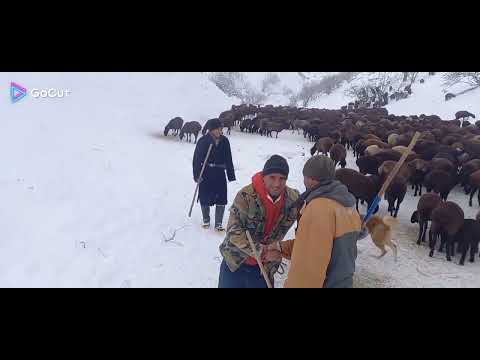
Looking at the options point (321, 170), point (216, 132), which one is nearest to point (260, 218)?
point (321, 170)

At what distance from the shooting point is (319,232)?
1865 mm

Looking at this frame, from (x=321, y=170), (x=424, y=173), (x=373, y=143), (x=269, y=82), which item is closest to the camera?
(x=321, y=170)

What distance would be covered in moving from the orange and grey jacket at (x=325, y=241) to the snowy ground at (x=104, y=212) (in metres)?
2.73

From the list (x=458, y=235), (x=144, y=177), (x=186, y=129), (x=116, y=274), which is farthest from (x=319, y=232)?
(x=186, y=129)

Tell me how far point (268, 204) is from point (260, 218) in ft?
0.42

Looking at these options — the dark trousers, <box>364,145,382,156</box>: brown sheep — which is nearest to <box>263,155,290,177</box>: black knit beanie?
the dark trousers

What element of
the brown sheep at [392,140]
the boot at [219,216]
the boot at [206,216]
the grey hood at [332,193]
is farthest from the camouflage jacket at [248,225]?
the brown sheep at [392,140]

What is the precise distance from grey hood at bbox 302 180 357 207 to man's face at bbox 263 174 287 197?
38 centimetres

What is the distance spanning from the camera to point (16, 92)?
9.10 metres

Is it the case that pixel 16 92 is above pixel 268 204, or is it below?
above

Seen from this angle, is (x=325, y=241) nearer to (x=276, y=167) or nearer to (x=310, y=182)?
(x=310, y=182)

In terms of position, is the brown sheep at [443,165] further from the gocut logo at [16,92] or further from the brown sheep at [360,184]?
the gocut logo at [16,92]

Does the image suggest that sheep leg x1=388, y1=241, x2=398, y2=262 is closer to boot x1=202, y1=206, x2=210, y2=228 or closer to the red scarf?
boot x1=202, y1=206, x2=210, y2=228

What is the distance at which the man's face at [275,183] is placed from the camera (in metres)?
2.43
